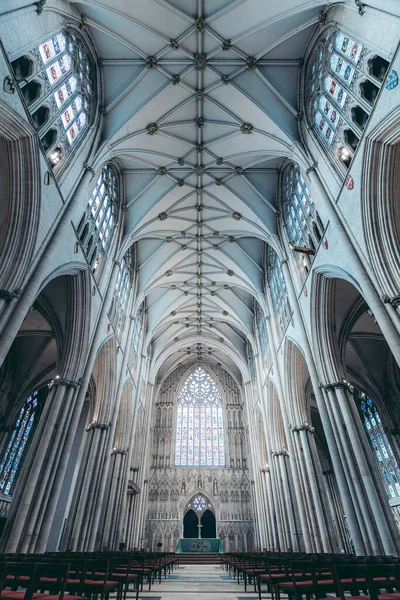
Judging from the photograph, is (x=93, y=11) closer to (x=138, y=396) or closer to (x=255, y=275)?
(x=255, y=275)

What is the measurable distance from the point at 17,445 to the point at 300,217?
2039cm

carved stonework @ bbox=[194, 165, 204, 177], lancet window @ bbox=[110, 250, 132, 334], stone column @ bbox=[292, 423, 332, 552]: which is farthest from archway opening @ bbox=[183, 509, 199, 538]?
carved stonework @ bbox=[194, 165, 204, 177]

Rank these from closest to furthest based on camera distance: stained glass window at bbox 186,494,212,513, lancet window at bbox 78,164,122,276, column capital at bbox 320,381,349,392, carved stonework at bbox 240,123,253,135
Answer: column capital at bbox 320,381,349,392
lancet window at bbox 78,164,122,276
carved stonework at bbox 240,123,253,135
stained glass window at bbox 186,494,212,513

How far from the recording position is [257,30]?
12273 mm

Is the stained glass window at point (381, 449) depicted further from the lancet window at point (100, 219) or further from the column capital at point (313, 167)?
the lancet window at point (100, 219)

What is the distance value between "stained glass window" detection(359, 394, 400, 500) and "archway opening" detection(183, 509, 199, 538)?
16.6m

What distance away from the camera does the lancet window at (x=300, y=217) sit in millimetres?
13492

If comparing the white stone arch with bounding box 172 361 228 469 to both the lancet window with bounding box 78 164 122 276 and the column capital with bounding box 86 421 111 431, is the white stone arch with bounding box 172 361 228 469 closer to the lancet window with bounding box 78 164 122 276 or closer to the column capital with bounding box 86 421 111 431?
the column capital with bounding box 86 421 111 431

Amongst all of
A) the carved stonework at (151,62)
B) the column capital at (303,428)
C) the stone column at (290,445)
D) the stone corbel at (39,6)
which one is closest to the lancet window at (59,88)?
the stone corbel at (39,6)

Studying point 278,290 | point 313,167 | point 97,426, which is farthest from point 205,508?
point 313,167

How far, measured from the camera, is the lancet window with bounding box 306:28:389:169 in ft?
31.0

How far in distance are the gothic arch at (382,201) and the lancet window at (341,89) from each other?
913 millimetres

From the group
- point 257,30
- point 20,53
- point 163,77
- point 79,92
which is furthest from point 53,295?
point 257,30

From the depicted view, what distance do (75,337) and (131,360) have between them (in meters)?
9.03
